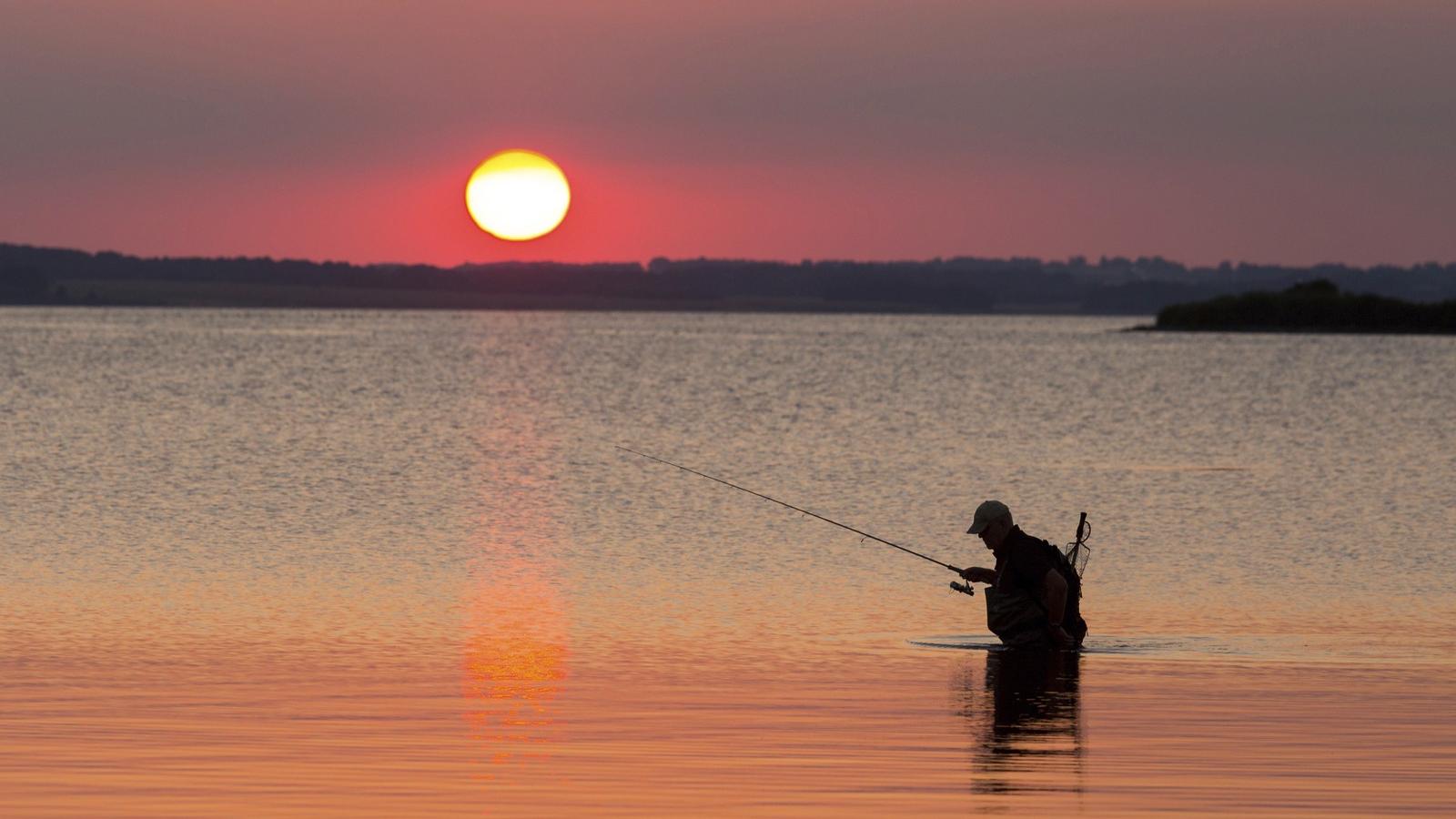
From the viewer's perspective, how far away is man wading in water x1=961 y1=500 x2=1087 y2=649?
16.6 meters

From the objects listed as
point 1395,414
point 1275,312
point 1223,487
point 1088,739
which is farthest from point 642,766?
point 1275,312

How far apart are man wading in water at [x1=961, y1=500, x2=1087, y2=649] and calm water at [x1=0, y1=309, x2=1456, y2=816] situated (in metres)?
0.32

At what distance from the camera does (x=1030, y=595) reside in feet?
54.8

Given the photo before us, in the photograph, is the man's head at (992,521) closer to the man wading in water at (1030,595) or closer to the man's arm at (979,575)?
the man wading in water at (1030,595)

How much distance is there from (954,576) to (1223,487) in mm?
15262

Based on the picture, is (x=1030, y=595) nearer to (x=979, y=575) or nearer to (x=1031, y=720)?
(x=979, y=575)

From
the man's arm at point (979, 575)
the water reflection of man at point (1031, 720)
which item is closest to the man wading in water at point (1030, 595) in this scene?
the man's arm at point (979, 575)

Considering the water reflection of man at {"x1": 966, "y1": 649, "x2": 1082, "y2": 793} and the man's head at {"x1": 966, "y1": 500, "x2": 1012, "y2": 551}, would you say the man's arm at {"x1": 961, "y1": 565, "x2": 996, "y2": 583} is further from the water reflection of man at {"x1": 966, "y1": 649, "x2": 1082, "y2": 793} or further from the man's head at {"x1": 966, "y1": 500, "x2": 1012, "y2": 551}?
the water reflection of man at {"x1": 966, "y1": 649, "x2": 1082, "y2": 793}

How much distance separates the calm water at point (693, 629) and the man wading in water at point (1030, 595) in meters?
0.32

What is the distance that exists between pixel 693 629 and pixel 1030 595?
Result: 284 centimetres

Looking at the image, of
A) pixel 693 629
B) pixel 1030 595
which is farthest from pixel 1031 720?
pixel 693 629

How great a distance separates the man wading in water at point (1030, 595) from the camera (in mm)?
16609

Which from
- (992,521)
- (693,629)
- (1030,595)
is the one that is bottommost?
(693,629)

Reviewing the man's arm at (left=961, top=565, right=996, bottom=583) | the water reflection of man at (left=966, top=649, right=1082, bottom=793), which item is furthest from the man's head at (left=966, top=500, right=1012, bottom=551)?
the water reflection of man at (left=966, top=649, right=1082, bottom=793)
